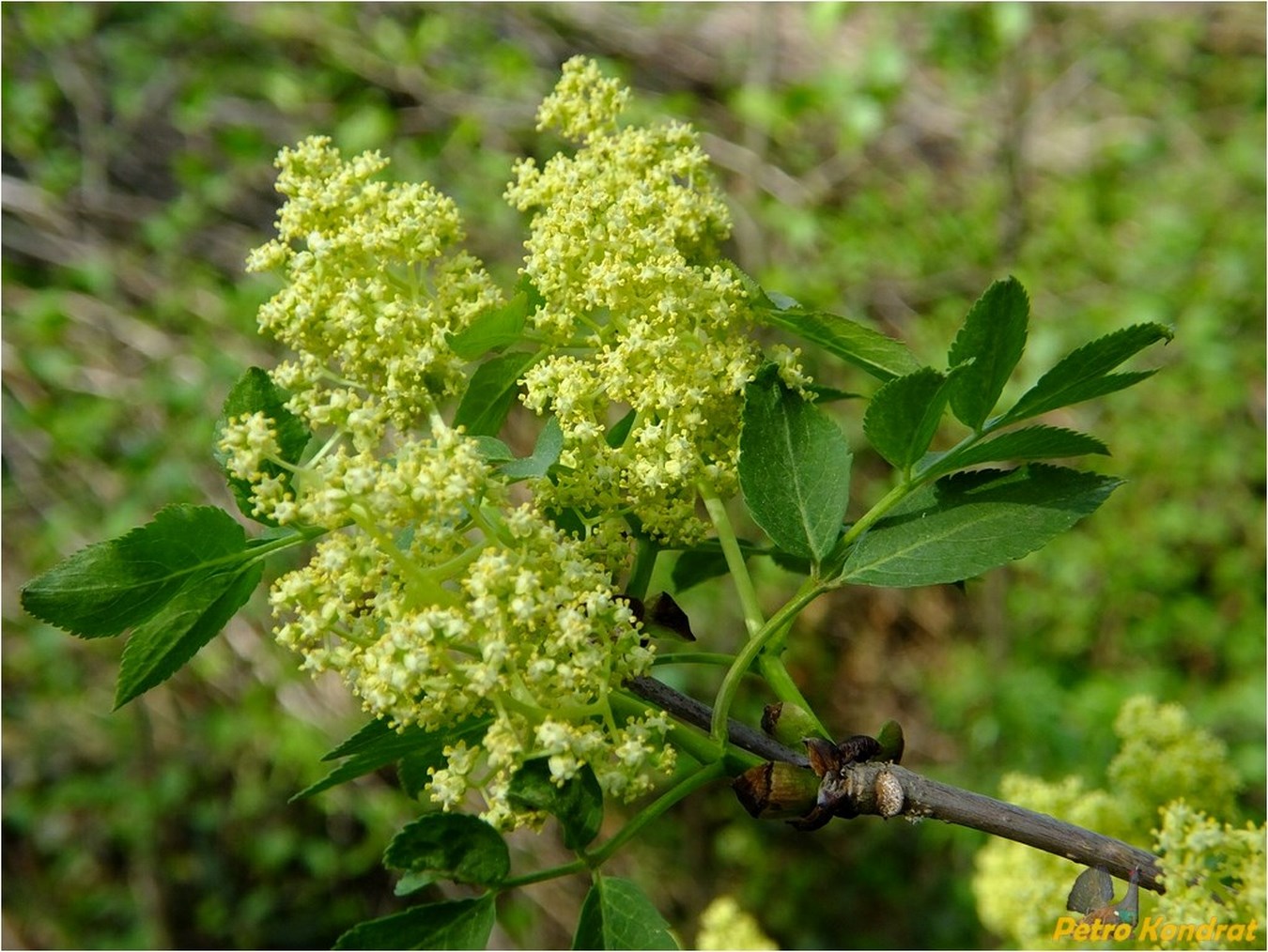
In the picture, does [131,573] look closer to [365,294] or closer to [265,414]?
[265,414]

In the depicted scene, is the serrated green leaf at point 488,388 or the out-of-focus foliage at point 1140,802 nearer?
the serrated green leaf at point 488,388

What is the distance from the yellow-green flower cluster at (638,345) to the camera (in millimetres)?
999

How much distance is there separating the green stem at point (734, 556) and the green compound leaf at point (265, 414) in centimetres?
37

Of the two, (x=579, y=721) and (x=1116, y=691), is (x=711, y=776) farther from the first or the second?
(x=1116, y=691)

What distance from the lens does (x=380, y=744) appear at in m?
0.96

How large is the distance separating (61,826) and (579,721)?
12.7ft

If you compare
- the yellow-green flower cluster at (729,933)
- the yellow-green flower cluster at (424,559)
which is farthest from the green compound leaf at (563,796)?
the yellow-green flower cluster at (729,933)

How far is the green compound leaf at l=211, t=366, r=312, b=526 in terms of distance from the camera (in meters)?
1.01

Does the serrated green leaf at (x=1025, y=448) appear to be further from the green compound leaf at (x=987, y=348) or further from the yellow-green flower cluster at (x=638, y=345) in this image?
the yellow-green flower cluster at (x=638, y=345)

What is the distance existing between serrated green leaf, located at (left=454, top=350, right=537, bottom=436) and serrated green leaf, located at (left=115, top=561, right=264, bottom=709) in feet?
0.74

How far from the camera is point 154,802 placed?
387 centimetres

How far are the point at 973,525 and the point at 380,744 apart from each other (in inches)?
21.3

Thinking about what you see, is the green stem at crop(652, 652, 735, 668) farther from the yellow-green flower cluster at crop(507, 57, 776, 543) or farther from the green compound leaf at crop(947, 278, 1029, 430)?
the green compound leaf at crop(947, 278, 1029, 430)

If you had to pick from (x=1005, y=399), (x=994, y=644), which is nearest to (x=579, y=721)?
(x=1005, y=399)
